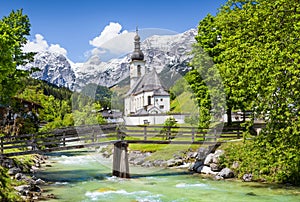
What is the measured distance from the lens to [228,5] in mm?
30109

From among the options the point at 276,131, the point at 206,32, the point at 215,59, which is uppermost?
the point at 206,32

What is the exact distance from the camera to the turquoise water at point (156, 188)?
696 inches

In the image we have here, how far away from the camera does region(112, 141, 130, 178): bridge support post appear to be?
24453 millimetres

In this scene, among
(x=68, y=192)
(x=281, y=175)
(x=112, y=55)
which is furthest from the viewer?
(x=112, y=55)

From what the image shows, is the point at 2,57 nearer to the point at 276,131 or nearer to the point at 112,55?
the point at 112,55

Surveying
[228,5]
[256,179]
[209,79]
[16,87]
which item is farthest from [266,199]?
[16,87]

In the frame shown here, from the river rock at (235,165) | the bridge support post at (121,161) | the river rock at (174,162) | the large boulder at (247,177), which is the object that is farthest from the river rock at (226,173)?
the bridge support post at (121,161)

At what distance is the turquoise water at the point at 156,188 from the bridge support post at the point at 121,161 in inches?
21.5

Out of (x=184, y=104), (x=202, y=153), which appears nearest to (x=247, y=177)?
(x=202, y=153)

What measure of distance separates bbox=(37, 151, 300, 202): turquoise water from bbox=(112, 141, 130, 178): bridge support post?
0.55 m

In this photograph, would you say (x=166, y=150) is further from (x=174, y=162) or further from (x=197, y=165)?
(x=197, y=165)

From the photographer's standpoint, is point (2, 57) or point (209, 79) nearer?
point (2, 57)

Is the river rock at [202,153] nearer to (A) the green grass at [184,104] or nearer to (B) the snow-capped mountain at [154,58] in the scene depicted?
(A) the green grass at [184,104]

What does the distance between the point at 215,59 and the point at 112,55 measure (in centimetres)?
1098
